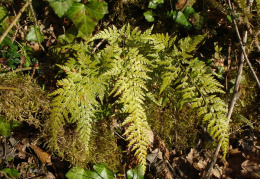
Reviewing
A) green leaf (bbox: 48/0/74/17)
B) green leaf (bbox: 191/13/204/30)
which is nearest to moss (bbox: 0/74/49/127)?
green leaf (bbox: 48/0/74/17)

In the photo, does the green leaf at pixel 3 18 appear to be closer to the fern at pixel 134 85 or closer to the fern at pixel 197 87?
the fern at pixel 134 85

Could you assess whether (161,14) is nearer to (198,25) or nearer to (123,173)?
(198,25)

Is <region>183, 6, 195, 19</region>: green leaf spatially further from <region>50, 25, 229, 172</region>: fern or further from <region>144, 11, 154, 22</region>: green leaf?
<region>50, 25, 229, 172</region>: fern

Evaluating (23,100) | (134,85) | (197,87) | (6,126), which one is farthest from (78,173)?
(197,87)

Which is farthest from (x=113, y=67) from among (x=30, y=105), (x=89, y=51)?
(x=30, y=105)

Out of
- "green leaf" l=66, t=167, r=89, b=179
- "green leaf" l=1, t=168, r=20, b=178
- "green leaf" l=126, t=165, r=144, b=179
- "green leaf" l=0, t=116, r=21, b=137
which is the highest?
"green leaf" l=0, t=116, r=21, b=137

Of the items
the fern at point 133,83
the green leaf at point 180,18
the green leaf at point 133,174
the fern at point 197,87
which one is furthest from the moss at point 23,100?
the green leaf at point 180,18
